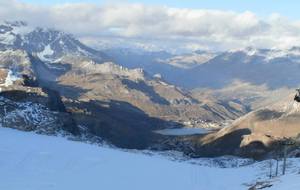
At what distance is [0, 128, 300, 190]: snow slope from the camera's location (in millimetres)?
65625

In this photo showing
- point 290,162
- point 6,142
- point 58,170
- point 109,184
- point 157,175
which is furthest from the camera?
point 290,162

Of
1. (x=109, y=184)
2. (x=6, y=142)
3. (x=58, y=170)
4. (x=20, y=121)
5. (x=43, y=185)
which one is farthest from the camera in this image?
(x=20, y=121)

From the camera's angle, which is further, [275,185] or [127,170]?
[127,170]

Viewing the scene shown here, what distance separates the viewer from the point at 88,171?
74.8 metres

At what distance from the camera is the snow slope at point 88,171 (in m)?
65.6

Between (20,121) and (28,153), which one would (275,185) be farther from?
(20,121)

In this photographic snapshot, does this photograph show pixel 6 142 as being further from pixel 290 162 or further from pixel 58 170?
pixel 290 162

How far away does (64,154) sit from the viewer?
274 feet

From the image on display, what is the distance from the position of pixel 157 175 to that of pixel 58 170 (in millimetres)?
13155

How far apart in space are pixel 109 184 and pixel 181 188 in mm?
8765

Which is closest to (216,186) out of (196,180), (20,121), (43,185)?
(196,180)

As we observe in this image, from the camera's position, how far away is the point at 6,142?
85.9m

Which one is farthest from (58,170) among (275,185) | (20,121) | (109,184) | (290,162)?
(20,121)

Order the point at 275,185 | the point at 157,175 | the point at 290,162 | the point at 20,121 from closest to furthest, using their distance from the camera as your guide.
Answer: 1. the point at 275,185
2. the point at 157,175
3. the point at 290,162
4. the point at 20,121
